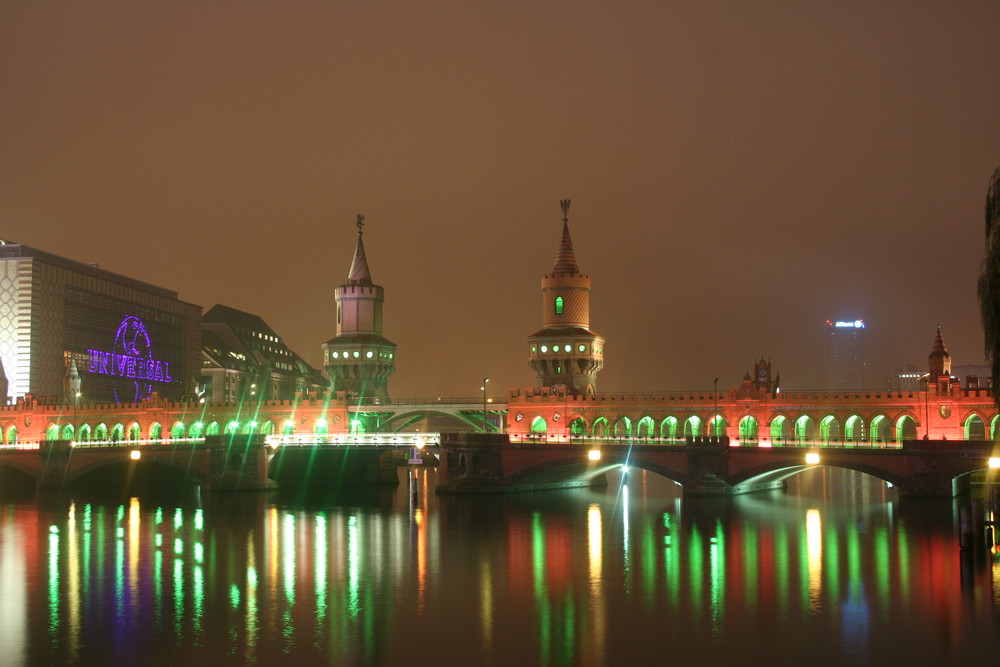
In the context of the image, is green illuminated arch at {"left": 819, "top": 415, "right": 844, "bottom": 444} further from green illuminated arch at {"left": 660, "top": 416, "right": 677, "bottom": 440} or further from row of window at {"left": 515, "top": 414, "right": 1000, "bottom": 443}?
green illuminated arch at {"left": 660, "top": 416, "right": 677, "bottom": 440}

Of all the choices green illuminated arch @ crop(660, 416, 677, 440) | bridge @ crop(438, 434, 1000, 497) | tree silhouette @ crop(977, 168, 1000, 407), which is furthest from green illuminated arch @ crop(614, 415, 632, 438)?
tree silhouette @ crop(977, 168, 1000, 407)

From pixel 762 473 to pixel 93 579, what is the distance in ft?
161

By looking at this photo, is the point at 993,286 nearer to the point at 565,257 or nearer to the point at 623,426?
the point at 623,426

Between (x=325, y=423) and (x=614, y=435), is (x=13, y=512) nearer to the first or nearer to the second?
(x=325, y=423)

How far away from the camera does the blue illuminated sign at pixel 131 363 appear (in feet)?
539

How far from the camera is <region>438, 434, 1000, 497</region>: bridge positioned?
79.9 meters

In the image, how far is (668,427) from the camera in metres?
104

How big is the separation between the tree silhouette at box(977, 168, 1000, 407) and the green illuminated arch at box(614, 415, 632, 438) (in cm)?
5950

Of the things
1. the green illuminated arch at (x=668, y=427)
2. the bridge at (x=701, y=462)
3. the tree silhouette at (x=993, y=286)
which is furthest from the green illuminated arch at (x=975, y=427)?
the tree silhouette at (x=993, y=286)

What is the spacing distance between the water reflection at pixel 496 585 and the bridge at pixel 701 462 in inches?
86.1

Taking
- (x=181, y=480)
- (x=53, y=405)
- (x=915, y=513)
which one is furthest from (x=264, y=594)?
(x=53, y=405)

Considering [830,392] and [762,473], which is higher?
[830,392]

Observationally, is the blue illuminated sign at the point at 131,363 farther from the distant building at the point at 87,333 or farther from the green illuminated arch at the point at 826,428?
the green illuminated arch at the point at 826,428

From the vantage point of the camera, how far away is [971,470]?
78000mm
